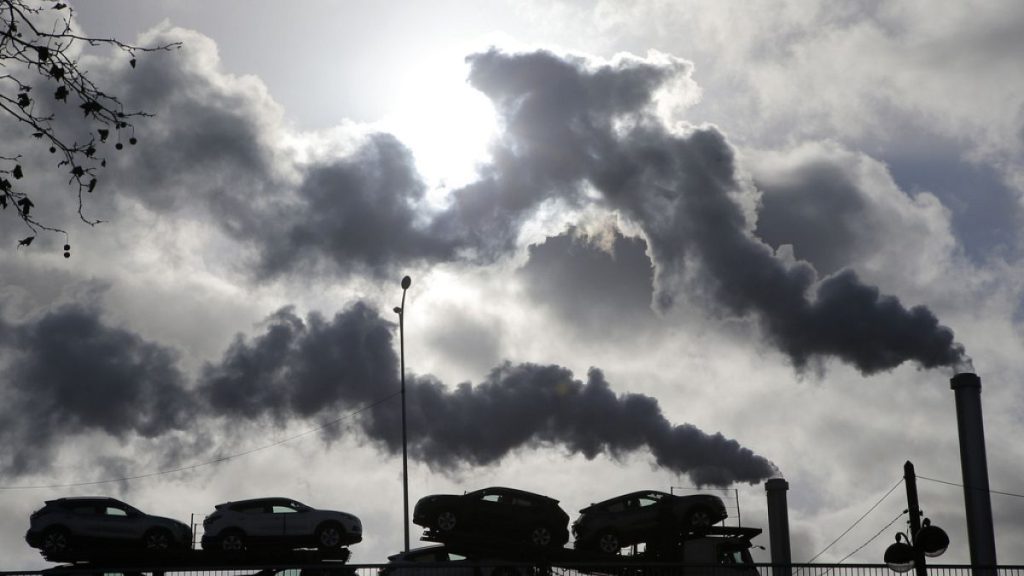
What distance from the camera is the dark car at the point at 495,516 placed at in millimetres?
33406

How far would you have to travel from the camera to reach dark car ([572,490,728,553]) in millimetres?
33719

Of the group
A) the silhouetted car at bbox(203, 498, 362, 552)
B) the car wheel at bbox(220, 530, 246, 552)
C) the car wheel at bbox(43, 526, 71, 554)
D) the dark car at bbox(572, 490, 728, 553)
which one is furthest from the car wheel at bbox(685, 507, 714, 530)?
the car wheel at bbox(43, 526, 71, 554)

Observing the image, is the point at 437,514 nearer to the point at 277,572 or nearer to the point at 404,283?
the point at 277,572

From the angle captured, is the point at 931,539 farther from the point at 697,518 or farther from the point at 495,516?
the point at 495,516

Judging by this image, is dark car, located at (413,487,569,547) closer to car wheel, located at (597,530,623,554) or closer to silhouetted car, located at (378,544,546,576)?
car wheel, located at (597,530,623,554)

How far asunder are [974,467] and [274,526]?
77.1 ft

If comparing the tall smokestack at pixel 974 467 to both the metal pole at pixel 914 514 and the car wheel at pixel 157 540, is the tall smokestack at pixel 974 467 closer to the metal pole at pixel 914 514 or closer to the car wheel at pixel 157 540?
the metal pole at pixel 914 514

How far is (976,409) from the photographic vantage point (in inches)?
1623

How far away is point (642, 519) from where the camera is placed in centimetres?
3384

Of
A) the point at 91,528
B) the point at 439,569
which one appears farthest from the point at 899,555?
the point at 91,528

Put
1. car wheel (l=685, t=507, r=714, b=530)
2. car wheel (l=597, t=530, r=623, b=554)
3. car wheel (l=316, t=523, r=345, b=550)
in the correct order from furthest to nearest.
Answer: car wheel (l=685, t=507, r=714, b=530) → car wheel (l=597, t=530, r=623, b=554) → car wheel (l=316, t=523, r=345, b=550)

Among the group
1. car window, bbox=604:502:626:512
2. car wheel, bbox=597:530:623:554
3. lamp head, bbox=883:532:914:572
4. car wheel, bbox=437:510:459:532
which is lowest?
lamp head, bbox=883:532:914:572

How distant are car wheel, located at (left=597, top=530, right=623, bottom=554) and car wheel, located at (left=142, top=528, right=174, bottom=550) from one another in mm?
11907

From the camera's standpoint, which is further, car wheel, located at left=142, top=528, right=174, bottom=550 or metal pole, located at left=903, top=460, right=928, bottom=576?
car wheel, located at left=142, top=528, right=174, bottom=550
